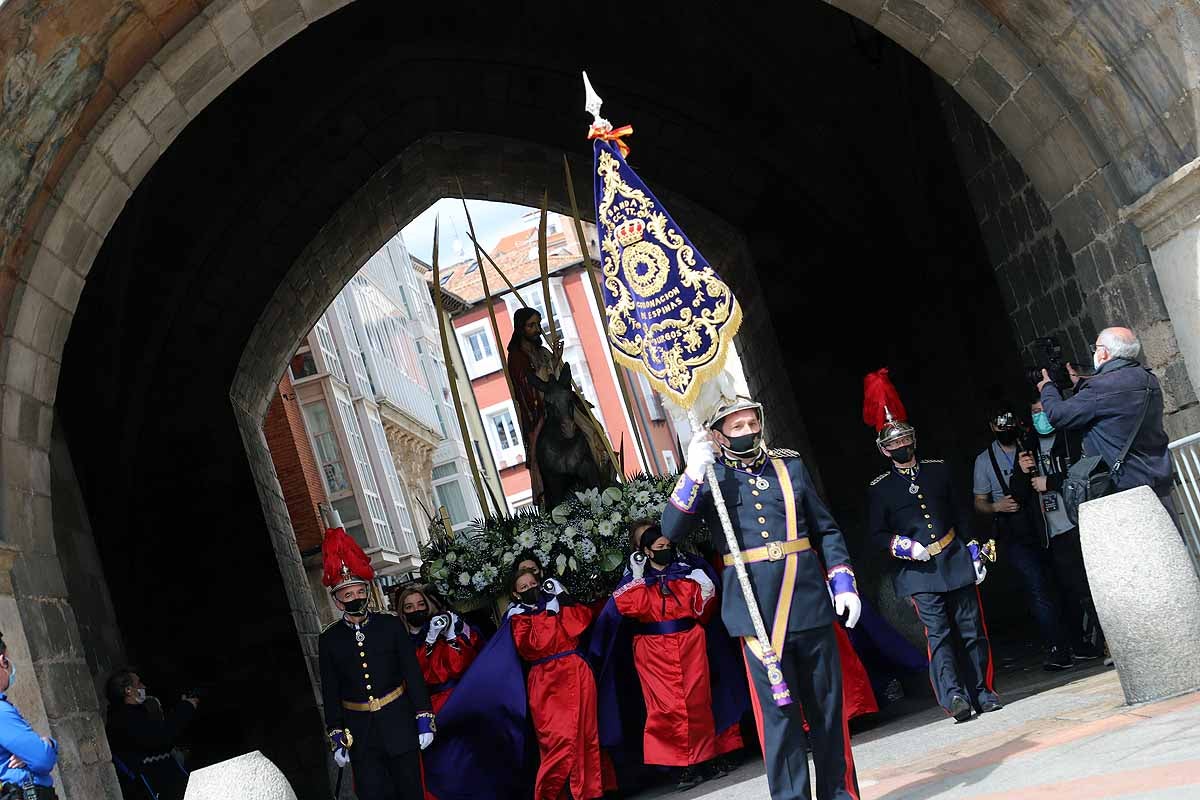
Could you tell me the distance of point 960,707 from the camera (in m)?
7.56

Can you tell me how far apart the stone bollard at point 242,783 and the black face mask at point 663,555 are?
3.82 metres

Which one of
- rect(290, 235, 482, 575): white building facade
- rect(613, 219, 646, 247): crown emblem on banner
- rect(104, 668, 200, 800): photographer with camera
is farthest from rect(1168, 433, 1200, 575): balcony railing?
rect(290, 235, 482, 575): white building facade

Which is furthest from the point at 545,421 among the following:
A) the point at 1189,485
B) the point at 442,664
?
the point at 1189,485

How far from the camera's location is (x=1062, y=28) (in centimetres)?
805

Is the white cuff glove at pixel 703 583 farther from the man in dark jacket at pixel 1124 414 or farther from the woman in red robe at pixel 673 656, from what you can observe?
the man in dark jacket at pixel 1124 414

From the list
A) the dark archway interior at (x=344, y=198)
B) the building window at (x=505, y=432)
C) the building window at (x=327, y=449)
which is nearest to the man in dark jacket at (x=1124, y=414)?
the dark archway interior at (x=344, y=198)

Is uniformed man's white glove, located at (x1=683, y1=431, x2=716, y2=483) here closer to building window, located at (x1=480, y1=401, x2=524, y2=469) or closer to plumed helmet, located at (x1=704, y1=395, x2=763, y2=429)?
plumed helmet, located at (x1=704, y1=395, x2=763, y2=429)

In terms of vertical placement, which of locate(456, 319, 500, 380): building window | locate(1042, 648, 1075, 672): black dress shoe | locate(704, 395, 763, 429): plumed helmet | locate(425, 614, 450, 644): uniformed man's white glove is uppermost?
locate(456, 319, 500, 380): building window

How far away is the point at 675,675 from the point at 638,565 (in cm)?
70

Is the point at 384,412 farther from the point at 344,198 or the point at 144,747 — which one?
the point at 144,747

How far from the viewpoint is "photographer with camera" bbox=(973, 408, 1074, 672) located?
348 inches

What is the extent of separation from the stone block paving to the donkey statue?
313 cm

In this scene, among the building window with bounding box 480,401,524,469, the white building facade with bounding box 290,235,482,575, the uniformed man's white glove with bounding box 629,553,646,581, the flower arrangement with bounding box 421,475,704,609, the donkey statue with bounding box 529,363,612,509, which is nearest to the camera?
the uniformed man's white glove with bounding box 629,553,646,581

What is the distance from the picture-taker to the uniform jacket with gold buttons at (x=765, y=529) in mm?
5613
